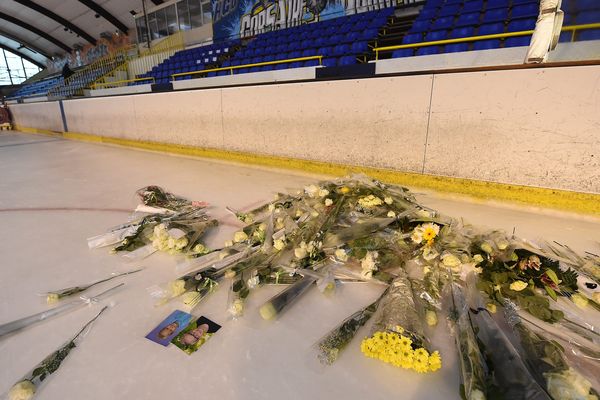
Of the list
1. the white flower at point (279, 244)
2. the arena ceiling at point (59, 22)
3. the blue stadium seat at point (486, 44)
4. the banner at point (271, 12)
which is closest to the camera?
the white flower at point (279, 244)

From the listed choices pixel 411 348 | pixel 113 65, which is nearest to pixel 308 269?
pixel 411 348

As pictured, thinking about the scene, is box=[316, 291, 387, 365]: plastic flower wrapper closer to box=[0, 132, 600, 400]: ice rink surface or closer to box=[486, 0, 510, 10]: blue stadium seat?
box=[0, 132, 600, 400]: ice rink surface

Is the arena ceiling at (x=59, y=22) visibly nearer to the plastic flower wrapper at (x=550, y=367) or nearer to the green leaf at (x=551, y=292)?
the green leaf at (x=551, y=292)

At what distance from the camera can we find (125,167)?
471 centimetres

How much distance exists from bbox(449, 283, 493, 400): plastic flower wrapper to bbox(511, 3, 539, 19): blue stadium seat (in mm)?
5630

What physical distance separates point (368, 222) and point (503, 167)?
5.84 feet

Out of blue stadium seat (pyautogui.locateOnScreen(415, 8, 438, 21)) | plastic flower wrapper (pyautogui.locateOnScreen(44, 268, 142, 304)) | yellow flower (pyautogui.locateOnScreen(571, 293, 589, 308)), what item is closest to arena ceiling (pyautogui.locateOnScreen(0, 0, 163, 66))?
blue stadium seat (pyautogui.locateOnScreen(415, 8, 438, 21))

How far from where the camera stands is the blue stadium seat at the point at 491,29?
15.5 ft

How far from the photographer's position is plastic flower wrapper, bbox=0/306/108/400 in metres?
0.96

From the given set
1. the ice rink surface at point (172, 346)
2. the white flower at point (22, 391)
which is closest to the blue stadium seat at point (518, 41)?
the ice rink surface at point (172, 346)

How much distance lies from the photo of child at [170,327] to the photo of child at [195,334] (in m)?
0.03

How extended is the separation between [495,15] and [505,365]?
6108 millimetres

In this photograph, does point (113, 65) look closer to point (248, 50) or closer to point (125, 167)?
point (248, 50)

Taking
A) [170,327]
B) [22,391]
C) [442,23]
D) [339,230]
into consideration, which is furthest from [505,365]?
[442,23]
